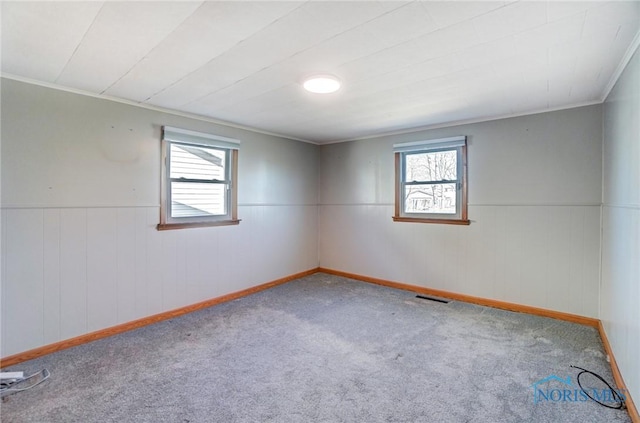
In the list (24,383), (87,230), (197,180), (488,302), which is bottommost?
(24,383)

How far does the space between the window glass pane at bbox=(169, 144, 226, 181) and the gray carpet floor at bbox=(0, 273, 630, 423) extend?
61.8 inches

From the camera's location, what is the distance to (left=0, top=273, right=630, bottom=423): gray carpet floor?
1847 mm

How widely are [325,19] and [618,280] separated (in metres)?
2.71

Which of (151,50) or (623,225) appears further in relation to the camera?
(623,225)

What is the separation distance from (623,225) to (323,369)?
2316 millimetres

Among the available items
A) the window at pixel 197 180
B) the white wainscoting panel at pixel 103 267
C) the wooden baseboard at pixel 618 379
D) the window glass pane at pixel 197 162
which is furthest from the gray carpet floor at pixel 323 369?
the window glass pane at pixel 197 162

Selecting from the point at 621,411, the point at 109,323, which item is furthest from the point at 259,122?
the point at 621,411

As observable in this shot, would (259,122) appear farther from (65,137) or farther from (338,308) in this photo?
(338,308)

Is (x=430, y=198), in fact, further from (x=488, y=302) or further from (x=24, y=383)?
(x=24, y=383)

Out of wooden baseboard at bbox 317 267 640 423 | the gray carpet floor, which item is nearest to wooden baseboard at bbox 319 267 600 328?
wooden baseboard at bbox 317 267 640 423

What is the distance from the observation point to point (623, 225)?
2.14 meters

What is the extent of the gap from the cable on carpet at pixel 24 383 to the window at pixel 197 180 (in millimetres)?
1472

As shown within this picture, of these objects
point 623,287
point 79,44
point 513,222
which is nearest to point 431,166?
point 513,222

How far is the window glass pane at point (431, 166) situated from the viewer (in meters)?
3.98
